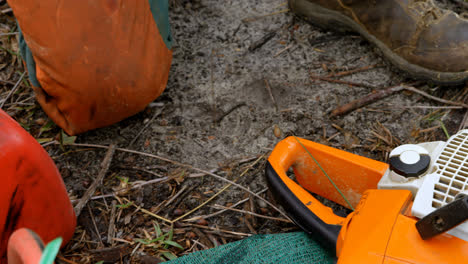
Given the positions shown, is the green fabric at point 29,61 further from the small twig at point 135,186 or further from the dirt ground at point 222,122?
the small twig at point 135,186

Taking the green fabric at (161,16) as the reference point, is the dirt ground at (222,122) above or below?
below

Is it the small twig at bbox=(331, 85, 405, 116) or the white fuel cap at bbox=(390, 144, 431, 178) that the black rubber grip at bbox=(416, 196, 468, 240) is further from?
the small twig at bbox=(331, 85, 405, 116)

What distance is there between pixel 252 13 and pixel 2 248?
→ 1.35 m

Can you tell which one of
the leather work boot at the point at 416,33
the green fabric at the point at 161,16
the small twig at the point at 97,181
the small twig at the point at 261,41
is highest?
the green fabric at the point at 161,16

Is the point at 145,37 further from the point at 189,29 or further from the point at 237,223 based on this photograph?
the point at 237,223

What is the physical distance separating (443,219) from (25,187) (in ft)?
2.60

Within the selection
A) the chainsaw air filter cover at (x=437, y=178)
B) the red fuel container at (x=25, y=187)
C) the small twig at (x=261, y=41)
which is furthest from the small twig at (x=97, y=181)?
the chainsaw air filter cover at (x=437, y=178)

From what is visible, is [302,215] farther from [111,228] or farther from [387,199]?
[111,228]

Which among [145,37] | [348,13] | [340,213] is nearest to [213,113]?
[145,37]

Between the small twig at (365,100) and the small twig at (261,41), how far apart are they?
45cm

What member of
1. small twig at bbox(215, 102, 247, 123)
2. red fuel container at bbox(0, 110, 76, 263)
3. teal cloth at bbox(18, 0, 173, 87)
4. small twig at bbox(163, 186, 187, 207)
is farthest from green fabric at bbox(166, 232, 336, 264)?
teal cloth at bbox(18, 0, 173, 87)

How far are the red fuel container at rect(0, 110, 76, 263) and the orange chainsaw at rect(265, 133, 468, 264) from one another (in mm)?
534

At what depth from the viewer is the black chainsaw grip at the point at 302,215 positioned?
2.92 feet

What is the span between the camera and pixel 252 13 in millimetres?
1735
